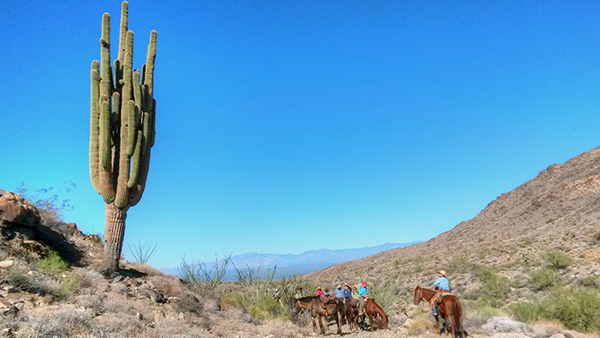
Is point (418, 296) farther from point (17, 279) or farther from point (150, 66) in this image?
point (150, 66)

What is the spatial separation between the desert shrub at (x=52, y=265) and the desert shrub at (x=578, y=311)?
15.9m

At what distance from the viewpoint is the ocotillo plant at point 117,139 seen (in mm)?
13328

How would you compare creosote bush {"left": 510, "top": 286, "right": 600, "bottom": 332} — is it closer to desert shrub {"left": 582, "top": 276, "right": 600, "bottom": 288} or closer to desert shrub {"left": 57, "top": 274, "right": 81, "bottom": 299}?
desert shrub {"left": 582, "top": 276, "right": 600, "bottom": 288}

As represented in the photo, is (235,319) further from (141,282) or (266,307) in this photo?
(141,282)

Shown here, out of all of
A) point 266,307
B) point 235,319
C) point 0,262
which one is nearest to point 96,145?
point 0,262

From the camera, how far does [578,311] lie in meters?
11.8

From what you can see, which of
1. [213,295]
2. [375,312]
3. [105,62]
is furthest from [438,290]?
[105,62]

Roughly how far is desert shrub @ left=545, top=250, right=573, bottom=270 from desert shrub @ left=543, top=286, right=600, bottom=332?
931 centimetres

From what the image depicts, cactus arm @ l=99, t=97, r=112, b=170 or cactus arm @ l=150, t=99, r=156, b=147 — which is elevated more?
cactus arm @ l=150, t=99, r=156, b=147

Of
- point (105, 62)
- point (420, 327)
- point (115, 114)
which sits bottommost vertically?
point (420, 327)

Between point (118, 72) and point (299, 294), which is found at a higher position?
point (118, 72)

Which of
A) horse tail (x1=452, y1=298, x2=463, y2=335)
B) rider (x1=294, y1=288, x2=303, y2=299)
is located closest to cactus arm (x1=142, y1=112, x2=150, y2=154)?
rider (x1=294, y1=288, x2=303, y2=299)

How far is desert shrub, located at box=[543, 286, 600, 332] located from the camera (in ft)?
37.1

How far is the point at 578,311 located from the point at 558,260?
1089cm
